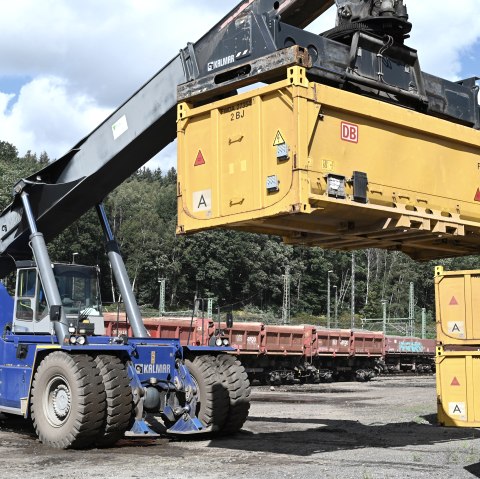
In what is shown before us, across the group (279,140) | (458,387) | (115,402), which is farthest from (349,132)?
(115,402)

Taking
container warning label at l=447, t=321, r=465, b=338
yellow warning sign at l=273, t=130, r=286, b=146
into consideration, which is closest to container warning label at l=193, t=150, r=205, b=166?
yellow warning sign at l=273, t=130, r=286, b=146

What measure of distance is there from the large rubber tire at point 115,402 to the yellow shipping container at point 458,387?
4.77m

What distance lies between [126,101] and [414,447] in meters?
6.79

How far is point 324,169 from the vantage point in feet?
29.4

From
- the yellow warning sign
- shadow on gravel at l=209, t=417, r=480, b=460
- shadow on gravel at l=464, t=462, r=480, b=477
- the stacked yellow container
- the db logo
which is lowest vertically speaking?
shadow on gravel at l=464, t=462, r=480, b=477

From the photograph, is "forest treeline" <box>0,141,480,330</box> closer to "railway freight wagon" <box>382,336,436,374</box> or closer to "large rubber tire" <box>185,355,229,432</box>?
"railway freight wagon" <box>382,336,436,374</box>

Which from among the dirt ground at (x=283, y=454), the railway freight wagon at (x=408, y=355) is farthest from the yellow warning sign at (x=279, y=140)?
the railway freight wagon at (x=408, y=355)

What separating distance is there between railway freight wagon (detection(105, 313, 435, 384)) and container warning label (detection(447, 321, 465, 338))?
41.3 feet

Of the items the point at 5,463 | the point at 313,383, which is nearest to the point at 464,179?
the point at 5,463

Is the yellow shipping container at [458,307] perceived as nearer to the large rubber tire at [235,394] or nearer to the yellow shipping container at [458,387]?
the yellow shipping container at [458,387]

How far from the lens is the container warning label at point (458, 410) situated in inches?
475

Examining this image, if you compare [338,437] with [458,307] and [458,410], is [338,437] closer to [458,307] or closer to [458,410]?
[458,410]

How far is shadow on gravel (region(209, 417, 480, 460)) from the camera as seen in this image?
11766mm

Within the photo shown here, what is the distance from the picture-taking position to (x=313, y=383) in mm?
34812
